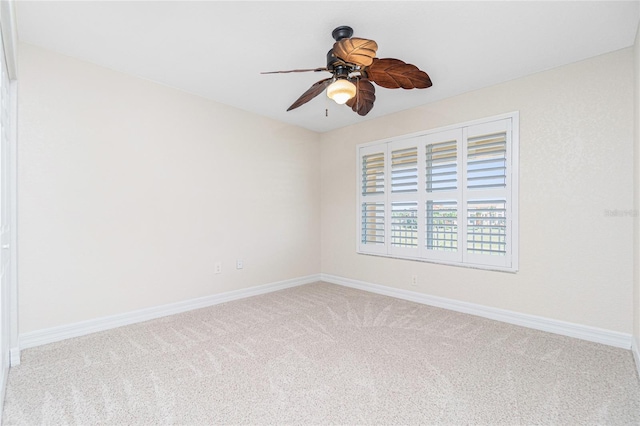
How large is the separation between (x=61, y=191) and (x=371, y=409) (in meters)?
2.98

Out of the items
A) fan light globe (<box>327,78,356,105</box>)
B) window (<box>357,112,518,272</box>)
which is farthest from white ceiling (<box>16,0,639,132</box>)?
window (<box>357,112,518,272</box>)

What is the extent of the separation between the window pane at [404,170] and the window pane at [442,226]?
1.20 feet

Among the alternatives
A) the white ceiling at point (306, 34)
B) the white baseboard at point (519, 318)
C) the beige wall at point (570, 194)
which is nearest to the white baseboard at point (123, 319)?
the white baseboard at point (519, 318)

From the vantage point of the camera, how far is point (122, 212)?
3107mm

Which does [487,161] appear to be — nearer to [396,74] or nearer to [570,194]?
[570,194]

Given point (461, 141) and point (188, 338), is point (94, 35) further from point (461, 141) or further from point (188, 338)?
point (461, 141)

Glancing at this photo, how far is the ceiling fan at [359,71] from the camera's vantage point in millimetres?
2014

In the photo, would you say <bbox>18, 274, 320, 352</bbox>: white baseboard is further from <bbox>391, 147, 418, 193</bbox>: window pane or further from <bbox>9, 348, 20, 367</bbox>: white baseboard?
<bbox>391, 147, 418, 193</bbox>: window pane

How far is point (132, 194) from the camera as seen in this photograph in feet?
10.4

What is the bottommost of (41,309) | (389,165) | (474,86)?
(41,309)

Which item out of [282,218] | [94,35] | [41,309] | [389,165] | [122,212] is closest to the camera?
[94,35]

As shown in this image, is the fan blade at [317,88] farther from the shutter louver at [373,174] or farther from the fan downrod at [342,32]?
the shutter louver at [373,174]

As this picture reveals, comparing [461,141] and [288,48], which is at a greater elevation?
[288,48]

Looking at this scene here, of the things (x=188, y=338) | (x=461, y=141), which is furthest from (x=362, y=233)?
(x=188, y=338)
